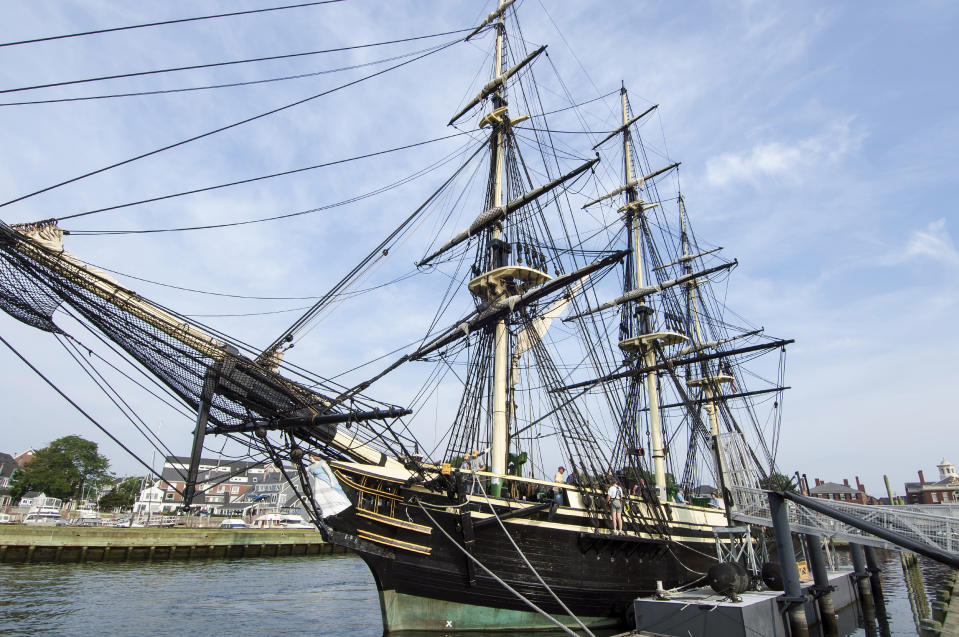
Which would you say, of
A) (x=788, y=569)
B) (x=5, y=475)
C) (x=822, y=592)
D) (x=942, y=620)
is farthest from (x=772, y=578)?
(x=5, y=475)

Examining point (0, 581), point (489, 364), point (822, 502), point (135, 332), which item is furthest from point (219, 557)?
point (822, 502)

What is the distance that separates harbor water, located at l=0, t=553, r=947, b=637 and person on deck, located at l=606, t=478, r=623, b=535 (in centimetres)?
677

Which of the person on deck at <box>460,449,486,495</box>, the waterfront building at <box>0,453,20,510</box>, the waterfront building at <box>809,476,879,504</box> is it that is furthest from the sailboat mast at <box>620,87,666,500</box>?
the waterfront building at <box>0,453,20,510</box>

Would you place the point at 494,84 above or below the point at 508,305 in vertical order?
above

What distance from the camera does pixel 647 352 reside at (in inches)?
1076

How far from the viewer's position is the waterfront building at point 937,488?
67938 mm

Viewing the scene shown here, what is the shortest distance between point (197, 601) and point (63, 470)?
54.1 metres

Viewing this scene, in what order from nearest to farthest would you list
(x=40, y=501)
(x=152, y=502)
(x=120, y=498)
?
1. (x=40, y=501)
2. (x=120, y=498)
3. (x=152, y=502)

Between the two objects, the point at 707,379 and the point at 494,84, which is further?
the point at 707,379

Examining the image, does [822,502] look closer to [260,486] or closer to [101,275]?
[101,275]

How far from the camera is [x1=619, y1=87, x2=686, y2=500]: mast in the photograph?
23.4 metres

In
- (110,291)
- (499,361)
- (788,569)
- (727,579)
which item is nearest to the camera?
(110,291)

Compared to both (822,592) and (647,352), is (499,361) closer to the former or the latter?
(822,592)

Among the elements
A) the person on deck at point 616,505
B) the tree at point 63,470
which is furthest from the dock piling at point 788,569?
the tree at point 63,470
